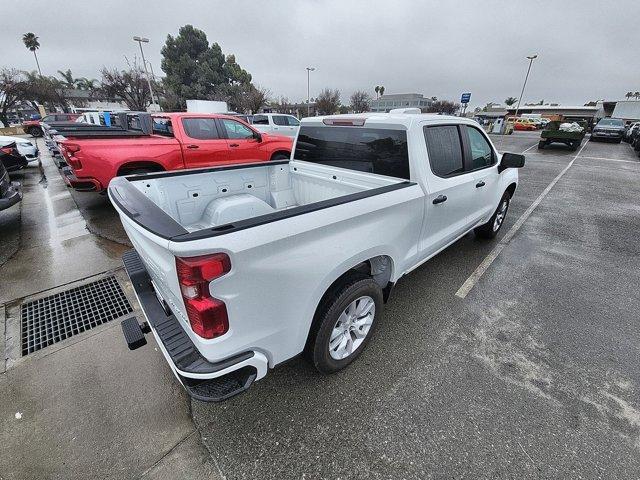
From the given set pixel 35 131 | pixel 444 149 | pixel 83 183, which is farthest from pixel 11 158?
pixel 35 131

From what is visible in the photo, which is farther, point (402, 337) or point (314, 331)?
point (402, 337)

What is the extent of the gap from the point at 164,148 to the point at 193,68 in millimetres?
52100

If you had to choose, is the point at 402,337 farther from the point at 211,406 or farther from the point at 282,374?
the point at 211,406

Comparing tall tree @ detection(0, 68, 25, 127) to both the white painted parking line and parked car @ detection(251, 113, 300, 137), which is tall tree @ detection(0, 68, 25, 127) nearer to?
parked car @ detection(251, 113, 300, 137)

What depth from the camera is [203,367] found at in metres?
1.58

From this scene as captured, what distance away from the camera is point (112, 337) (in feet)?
9.21

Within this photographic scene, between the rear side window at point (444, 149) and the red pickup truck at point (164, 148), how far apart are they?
4.93m

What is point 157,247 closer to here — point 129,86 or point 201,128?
point 201,128

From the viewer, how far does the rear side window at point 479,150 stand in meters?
3.54

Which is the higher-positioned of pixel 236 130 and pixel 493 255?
pixel 236 130

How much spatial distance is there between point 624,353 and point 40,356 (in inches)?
203

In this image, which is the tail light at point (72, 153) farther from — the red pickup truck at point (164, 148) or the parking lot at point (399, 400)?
the parking lot at point (399, 400)

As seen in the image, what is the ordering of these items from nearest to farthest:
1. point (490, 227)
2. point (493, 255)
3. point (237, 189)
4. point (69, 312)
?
point (69, 312) → point (237, 189) → point (493, 255) → point (490, 227)

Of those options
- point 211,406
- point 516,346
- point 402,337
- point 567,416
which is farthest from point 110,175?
point 567,416
